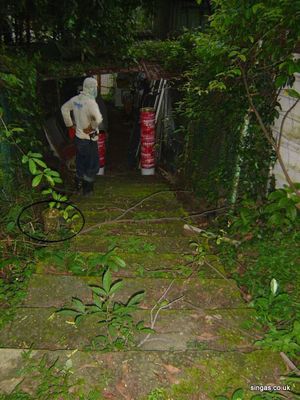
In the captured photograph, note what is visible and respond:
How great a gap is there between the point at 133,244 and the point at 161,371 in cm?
176

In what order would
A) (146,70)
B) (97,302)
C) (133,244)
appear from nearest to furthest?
(97,302) → (133,244) → (146,70)

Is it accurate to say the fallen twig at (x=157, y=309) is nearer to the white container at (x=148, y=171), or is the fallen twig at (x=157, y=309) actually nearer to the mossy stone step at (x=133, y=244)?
the mossy stone step at (x=133, y=244)

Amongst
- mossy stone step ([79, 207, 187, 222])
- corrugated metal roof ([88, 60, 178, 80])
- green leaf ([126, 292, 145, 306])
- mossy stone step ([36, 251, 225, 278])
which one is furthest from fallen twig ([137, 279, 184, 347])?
corrugated metal roof ([88, 60, 178, 80])

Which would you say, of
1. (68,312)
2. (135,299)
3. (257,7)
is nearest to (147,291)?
(135,299)

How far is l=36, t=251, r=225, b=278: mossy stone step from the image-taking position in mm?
3365

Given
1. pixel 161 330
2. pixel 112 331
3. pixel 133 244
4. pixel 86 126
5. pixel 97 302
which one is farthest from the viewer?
pixel 86 126

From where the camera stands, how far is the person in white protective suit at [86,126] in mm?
5371

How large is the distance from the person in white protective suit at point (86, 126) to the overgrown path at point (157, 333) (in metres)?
2.23

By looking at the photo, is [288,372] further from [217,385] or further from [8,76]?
[8,76]

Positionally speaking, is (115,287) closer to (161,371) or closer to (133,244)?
(161,371)

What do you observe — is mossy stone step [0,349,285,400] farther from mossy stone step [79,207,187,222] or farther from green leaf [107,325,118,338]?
mossy stone step [79,207,187,222]

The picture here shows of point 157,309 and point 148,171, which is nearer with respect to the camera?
point 157,309

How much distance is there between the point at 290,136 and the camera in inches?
155

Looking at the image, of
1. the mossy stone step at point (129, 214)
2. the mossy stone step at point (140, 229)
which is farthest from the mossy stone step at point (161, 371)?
the mossy stone step at point (129, 214)
